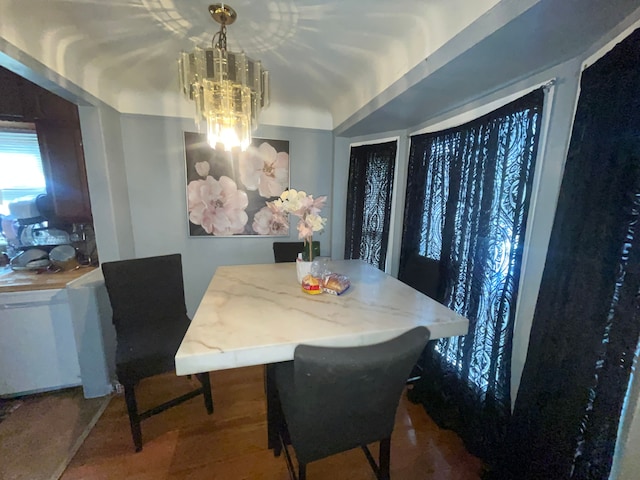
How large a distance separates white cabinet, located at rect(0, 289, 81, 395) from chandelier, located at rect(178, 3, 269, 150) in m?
1.65

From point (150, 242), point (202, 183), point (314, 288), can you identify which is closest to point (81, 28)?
point (202, 183)

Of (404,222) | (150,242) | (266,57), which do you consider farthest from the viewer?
(150,242)

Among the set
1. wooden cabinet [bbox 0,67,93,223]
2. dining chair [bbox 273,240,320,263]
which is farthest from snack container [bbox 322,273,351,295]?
wooden cabinet [bbox 0,67,93,223]

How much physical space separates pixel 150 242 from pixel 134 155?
2.63ft

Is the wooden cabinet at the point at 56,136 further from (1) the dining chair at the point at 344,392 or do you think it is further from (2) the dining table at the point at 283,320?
→ (1) the dining chair at the point at 344,392

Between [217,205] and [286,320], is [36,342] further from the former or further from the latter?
[286,320]

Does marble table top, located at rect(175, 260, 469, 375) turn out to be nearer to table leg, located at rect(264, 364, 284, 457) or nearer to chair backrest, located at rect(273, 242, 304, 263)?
table leg, located at rect(264, 364, 284, 457)

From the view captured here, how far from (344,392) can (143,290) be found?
1.46 meters

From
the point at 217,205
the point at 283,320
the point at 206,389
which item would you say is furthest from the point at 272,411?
the point at 217,205

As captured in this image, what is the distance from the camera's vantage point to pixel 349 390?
93 cm

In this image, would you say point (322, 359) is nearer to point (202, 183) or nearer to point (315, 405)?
point (315, 405)

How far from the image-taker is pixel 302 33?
1.42 m

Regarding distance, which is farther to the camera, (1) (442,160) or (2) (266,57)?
(1) (442,160)

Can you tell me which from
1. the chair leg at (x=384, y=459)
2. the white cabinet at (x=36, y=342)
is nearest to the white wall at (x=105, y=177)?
the white cabinet at (x=36, y=342)
